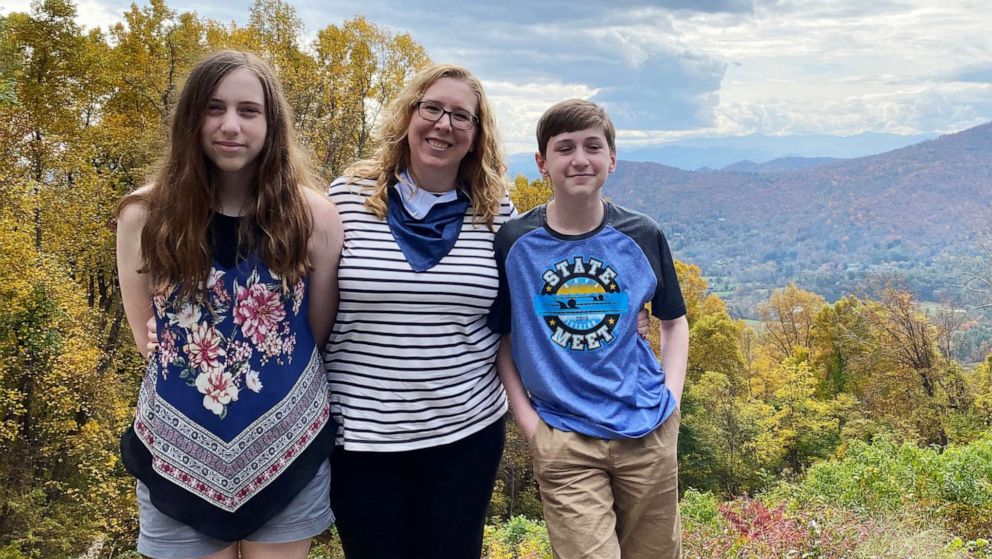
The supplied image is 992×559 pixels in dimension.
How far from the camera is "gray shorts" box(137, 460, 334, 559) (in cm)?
A: 217

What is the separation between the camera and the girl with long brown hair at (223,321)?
2.11m

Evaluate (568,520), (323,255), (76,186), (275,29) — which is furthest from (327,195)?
(275,29)

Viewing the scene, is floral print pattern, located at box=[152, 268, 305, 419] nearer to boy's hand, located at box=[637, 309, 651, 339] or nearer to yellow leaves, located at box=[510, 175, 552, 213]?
boy's hand, located at box=[637, 309, 651, 339]

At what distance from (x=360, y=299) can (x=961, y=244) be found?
7267 inches

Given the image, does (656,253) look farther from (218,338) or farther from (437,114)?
(218,338)

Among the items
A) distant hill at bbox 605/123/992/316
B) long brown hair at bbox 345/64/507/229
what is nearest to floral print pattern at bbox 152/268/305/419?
long brown hair at bbox 345/64/507/229

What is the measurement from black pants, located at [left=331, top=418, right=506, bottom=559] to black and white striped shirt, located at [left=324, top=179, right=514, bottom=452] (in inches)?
3.9

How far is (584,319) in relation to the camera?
8.61 ft

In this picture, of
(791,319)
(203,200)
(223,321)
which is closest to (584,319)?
(223,321)

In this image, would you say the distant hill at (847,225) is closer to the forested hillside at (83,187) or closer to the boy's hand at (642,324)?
the forested hillside at (83,187)

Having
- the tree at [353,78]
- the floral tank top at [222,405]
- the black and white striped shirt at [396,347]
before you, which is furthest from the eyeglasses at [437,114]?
the tree at [353,78]

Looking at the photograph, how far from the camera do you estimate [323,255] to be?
2.37 meters

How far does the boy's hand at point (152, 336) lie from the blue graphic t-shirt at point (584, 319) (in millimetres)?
1176

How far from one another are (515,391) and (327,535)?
11.1m
